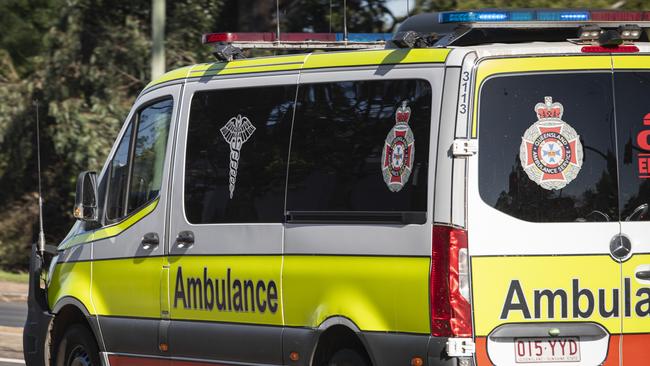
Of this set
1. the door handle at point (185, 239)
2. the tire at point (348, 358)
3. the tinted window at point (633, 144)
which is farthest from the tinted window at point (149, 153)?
the tinted window at point (633, 144)

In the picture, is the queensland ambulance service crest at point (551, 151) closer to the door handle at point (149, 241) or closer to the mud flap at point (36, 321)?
the door handle at point (149, 241)

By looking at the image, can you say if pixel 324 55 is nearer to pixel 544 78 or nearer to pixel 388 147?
pixel 388 147

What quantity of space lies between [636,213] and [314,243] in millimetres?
1693

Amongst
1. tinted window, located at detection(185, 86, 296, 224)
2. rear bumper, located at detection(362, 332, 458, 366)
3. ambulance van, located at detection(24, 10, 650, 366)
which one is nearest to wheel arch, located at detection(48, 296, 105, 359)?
ambulance van, located at detection(24, 10, 650, 366)

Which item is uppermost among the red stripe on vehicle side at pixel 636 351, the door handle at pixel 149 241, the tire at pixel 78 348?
the door handle at pixel 149 241

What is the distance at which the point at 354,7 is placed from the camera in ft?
70.6

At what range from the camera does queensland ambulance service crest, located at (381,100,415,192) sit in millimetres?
6617

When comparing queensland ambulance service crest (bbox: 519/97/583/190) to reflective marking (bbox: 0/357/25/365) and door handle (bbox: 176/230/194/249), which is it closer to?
door handle (bbox: 176/230/194/249)

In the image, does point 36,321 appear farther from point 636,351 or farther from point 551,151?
point 636,351

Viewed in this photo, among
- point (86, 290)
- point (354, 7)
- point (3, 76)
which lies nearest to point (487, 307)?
point (86, 290)

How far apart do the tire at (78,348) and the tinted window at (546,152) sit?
350 centimetres

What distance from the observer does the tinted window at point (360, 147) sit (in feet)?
21.6

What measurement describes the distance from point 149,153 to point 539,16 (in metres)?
2.93

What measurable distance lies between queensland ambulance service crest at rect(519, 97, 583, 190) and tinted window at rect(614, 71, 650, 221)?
0.25 meters
